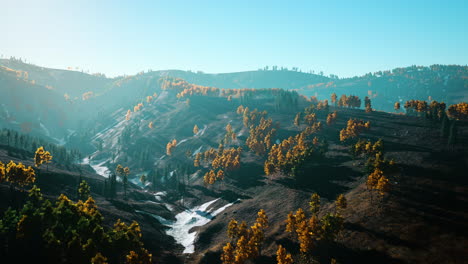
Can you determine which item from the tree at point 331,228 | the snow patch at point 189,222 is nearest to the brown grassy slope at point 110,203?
the snow patch at point 189,222

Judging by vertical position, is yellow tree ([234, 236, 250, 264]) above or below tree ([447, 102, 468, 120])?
below

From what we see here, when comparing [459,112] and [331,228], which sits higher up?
[459,112]

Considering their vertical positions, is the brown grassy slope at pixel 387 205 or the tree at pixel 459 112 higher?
the tree at pixel 459 112

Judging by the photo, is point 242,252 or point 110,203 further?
point 110,203

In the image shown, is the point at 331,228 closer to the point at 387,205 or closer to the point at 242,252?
the point at 242,252

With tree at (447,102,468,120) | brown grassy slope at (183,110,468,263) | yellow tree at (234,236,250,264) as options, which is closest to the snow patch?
brown grassy slope at (183,110,468,263)

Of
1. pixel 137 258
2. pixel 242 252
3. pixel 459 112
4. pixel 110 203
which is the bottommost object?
pixel 110 203

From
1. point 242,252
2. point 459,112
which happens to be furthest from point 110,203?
point 459,112

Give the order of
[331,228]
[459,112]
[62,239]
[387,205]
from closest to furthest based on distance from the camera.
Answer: [62,239]
[331,228]
[387,205]
[459,112]

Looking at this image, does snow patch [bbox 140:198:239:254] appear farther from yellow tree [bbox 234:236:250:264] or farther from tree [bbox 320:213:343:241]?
tree [bbox 320:213:343:241]

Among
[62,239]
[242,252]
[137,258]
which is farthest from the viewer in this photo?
[242,252]

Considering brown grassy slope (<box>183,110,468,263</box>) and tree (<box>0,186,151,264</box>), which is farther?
brown grassy slope (<box>183,110,468,263</box>)

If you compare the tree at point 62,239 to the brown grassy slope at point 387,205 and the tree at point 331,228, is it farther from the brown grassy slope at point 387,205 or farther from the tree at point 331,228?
the tree at point 331,228
